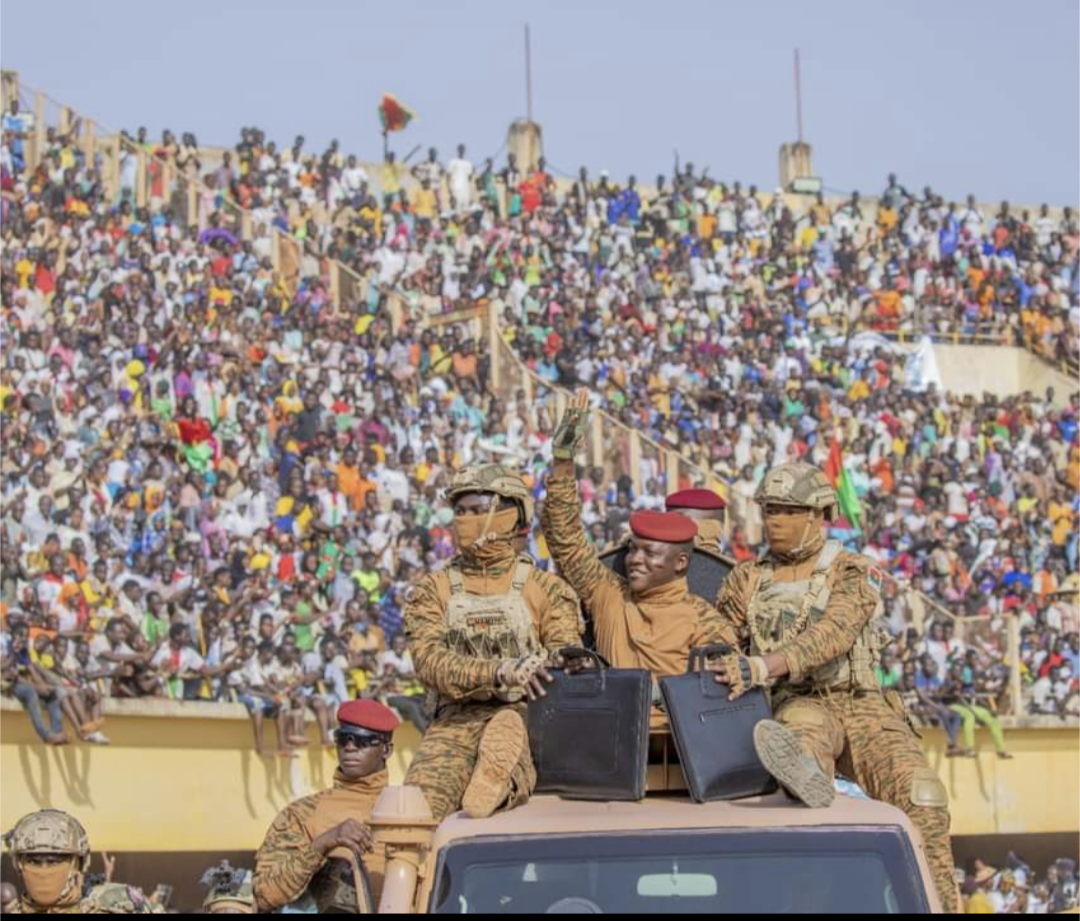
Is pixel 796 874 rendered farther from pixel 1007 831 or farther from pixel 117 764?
pixel 1007 831

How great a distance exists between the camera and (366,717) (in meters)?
8.62

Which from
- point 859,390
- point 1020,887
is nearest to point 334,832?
point 1020,887

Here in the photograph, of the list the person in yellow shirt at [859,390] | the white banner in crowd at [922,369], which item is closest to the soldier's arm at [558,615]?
the person in yellow shirt at [859,390]

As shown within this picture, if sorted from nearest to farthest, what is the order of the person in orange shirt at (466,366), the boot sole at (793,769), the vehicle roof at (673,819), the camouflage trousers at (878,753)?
the vehicle roof at (673,819)
the boot sole at (793,769)
the camouflage trousers at (878,753)
the person in orange shirt at (466,366)

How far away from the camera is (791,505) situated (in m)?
8.45

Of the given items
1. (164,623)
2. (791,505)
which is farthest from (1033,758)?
(791,505)

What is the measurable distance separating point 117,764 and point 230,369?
7572 millimetres

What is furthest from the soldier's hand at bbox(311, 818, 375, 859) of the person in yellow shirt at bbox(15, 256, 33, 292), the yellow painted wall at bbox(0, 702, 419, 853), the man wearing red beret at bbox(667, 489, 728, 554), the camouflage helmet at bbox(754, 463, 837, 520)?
the person in yellow shirt at bbox(15, 256, 33, 292)

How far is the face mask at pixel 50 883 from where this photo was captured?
7555 millimetres

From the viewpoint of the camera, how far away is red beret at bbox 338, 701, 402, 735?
8.61 metres

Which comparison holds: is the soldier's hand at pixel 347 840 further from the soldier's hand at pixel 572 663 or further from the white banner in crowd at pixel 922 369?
the white banner in crowd at pixel 922 369

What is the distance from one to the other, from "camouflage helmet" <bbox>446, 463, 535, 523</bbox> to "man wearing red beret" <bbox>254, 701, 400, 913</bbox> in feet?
3.06

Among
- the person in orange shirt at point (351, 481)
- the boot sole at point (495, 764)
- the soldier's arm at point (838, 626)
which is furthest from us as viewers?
the person in orange shirt at point (351, 481)

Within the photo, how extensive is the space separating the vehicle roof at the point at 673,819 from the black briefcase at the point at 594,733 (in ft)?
0.63
